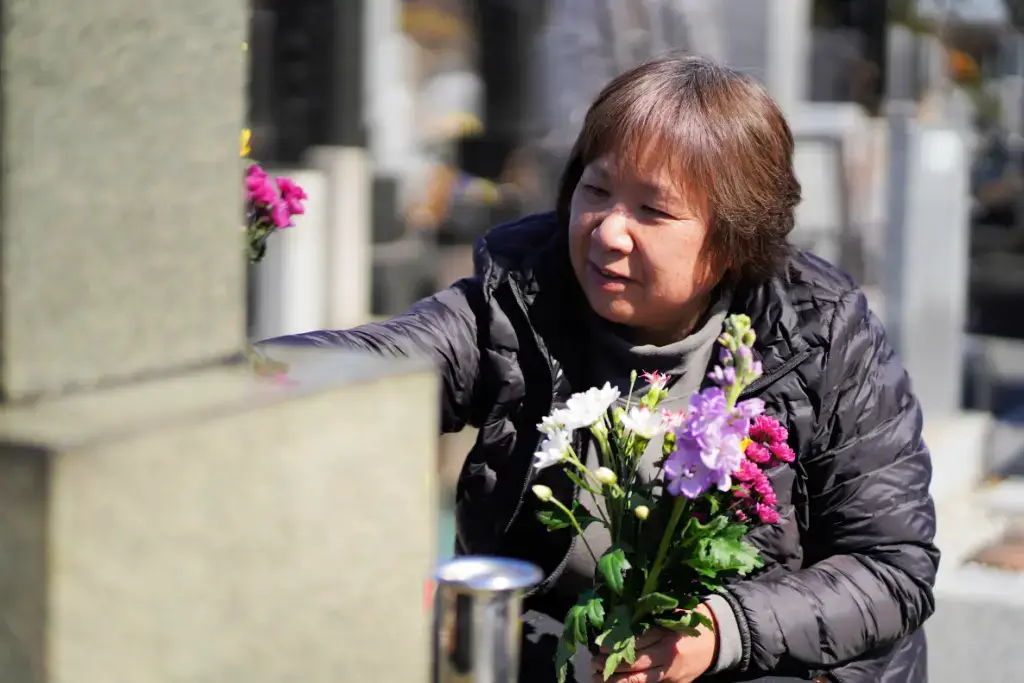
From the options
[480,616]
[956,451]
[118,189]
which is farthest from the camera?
[956,451]

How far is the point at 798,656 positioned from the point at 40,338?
1390 mm

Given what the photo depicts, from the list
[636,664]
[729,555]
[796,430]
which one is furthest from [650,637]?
[796,430]

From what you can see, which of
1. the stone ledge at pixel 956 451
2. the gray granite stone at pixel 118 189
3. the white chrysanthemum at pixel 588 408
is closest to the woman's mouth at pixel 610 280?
the white chrysanthemum at pixel 588 408

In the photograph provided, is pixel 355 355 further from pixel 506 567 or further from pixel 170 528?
pixel 170 528

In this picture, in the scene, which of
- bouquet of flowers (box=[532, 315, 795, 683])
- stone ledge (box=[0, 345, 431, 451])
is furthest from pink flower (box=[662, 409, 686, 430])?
stone ledge (box=[0, 345, 431, 451])

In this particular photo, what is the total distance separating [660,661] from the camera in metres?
2.11

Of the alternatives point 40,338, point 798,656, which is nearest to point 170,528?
point 40,338

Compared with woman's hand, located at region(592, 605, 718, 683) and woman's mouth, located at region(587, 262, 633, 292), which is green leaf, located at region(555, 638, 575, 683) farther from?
woman's mouth, located at region(587, 262, 633, 292)

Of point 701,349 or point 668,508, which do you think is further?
point 701,349

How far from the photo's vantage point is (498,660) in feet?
5.13

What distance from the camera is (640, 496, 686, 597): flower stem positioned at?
6.67 feet

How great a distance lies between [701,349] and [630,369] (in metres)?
0.13

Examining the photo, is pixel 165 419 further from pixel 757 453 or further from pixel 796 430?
pixel 796 430

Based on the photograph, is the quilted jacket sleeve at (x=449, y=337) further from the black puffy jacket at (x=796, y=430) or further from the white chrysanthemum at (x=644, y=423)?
the white chrysanthemum at (x=644, y=423)
